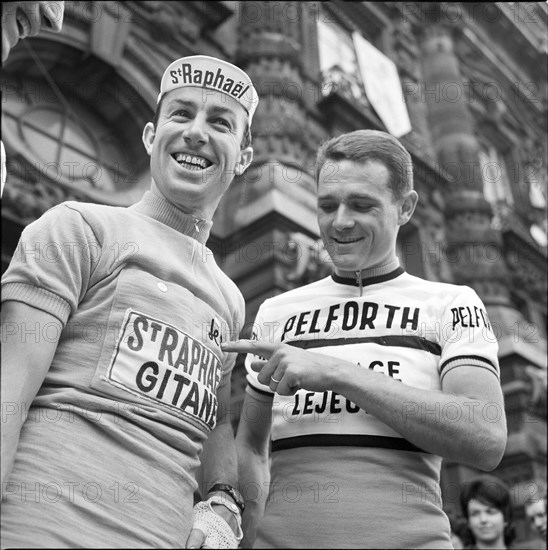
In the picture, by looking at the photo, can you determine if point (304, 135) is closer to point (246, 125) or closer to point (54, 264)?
point (246, 125)

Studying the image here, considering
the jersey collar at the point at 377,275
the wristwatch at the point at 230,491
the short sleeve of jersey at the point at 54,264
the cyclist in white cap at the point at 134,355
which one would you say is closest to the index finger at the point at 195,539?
the cyclist in white cap at the point at 134,355

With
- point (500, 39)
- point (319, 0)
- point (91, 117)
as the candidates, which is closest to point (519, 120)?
point (500, 39)

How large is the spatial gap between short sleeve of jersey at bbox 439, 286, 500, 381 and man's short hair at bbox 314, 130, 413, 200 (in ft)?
1.10

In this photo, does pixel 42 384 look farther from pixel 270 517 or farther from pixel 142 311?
pixel 270 517

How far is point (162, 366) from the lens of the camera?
152 centimetres

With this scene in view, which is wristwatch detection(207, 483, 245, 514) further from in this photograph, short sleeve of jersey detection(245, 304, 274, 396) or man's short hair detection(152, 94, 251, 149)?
man's short hair detection(152, 94, 251, 149)

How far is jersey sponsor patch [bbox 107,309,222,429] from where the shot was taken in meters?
1.48

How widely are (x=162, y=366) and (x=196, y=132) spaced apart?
60 centimetres

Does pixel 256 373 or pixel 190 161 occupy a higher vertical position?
pixel 190 161

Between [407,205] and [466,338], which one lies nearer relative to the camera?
[466,338]

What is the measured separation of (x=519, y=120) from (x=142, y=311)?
14.1 m

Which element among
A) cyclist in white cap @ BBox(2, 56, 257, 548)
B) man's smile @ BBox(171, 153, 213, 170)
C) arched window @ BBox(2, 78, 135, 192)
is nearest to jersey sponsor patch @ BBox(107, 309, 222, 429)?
cyclist in white cap @ BBox(2, 56, 257, 548)

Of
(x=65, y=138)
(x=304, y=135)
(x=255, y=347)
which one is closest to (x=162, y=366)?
(x=255, y=347)

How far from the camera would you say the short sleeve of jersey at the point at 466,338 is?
159 cm
